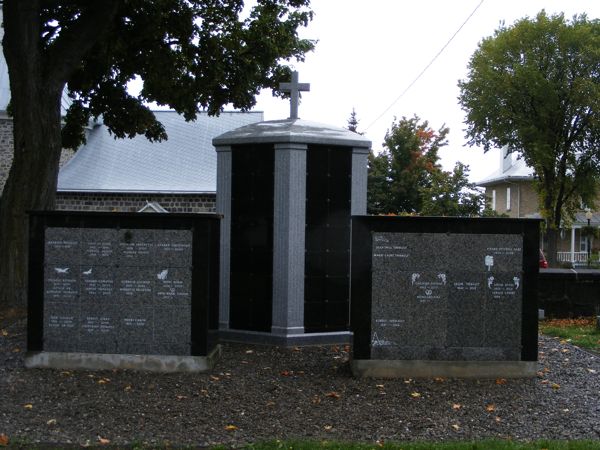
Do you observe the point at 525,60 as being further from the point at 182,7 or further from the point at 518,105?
the point at 182,7

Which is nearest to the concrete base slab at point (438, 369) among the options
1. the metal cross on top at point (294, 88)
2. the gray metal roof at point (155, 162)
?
the metal cross on top at point (294, 88)

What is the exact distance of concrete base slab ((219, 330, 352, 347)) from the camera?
9383mm

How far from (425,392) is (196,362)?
7.78ft

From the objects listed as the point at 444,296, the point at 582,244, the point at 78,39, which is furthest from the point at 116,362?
the point at 582,244

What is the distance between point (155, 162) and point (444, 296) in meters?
26.1

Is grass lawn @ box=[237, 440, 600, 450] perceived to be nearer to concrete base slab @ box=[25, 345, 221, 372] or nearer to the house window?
concrete base slab @ box=[25, 345, 221, 372]

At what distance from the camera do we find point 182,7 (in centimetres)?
1572

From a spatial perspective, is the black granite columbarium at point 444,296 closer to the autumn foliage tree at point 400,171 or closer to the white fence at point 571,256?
the autumn foliage tree at point 400,171

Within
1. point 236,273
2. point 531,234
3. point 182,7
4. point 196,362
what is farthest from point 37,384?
point 182,7

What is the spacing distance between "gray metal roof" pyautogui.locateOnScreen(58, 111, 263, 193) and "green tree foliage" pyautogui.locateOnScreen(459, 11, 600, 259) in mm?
15177

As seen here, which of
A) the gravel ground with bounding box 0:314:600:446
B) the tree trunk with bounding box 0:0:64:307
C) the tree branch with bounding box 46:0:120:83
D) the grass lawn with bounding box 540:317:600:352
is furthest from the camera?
the tree branch with bounding box 46:0:120:83

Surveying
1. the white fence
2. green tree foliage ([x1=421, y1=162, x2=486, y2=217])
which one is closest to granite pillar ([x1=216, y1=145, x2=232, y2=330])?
green tree foliage ([x1=421, y1=162, x2=486, y2=217])

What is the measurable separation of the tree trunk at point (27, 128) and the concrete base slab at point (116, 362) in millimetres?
3993

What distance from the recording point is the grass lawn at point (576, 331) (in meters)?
10.9
